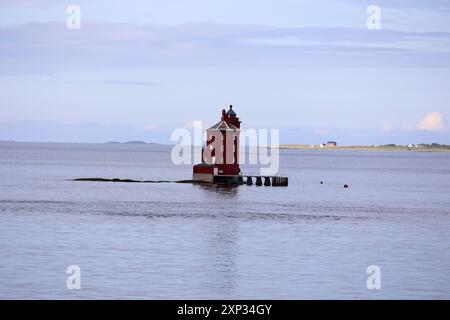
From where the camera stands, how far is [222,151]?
4124 inches

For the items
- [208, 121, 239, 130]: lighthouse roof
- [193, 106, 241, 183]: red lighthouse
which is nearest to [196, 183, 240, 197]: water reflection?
[193, 106, 241, 183]: red lighthouse

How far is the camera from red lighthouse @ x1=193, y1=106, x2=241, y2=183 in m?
103

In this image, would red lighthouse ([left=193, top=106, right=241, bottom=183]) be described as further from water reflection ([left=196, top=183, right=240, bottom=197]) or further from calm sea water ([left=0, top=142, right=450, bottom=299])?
calm sea water ([left=0, top=142, right=450, bottom=299])

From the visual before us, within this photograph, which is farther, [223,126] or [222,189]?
[222,189]

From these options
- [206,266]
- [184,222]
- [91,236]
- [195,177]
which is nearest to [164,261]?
[206,266]

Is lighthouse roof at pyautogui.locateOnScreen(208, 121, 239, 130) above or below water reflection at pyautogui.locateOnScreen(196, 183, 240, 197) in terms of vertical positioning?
above

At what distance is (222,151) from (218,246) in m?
48.6

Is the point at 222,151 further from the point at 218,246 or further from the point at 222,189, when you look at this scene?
the point at 218,246

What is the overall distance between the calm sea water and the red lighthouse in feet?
16.9

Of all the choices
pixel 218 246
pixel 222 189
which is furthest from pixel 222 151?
pixel 218 246

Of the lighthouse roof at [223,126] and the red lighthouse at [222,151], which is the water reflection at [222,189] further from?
the lighthouse roof at [223,126]
